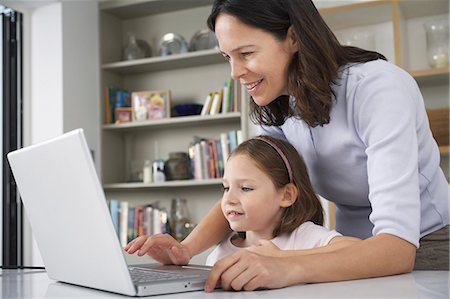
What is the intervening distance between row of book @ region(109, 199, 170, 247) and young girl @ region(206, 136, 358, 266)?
2617mm

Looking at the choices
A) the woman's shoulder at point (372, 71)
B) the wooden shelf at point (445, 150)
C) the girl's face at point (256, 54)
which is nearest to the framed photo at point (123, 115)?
the wooden shelf at point (445, 150)

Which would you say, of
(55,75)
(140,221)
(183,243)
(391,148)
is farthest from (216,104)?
(391,148)

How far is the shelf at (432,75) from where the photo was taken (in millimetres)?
3322

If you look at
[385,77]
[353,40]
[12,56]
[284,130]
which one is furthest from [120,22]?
[385,77]

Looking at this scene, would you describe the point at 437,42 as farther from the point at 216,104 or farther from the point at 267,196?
the point at 267,196

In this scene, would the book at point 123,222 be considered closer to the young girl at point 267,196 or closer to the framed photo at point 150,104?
the framed photo at point 150,104

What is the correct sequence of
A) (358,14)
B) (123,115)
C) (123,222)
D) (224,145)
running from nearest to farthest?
1. (358,14)
2. (224,145)
3. (123,222)
4. (123,115)

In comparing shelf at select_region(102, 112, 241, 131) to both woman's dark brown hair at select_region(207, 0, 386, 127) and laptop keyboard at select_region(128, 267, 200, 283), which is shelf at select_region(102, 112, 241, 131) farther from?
laptop keyboard at select_region(128, 267, 200, 283)

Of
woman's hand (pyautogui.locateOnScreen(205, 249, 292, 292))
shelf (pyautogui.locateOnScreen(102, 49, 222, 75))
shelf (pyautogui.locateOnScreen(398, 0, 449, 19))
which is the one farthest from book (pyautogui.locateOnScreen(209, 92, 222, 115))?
woman's hand (pyautogui.locateOnScreen(205, 249, 292, 292))

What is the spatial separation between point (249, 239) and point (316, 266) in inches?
22.2

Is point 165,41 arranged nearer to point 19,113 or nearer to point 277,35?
point 19,113

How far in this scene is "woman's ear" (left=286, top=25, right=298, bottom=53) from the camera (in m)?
1.36

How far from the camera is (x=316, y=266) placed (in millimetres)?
1006

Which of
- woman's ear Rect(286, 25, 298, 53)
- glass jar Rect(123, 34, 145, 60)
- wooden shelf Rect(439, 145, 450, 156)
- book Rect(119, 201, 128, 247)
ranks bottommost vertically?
book Rect(119, 201, 128, 247)
